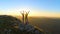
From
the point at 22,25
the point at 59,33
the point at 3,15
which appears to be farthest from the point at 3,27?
the point at 59,33

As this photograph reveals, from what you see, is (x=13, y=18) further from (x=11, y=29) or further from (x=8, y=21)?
(x=11, y=29)

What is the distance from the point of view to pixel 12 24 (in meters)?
11.4

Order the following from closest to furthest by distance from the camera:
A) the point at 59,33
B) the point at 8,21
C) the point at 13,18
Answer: the point at 8,21 → the point at 13,18 → the point at 59,33

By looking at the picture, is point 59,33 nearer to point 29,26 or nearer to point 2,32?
point 29,26

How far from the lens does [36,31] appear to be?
1070cm

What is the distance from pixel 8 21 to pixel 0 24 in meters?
0.87

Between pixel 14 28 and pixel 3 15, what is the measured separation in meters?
3.02

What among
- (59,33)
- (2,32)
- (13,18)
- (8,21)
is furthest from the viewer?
(59,33)

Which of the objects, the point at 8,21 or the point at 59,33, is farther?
the point at 59,33

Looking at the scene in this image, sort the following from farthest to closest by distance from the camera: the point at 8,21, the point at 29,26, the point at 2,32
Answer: the point at 8,21 → the point at 29,26 → the point at 2,32

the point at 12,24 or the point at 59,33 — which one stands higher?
the point at 12,24

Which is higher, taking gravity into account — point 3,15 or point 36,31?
point 3,15

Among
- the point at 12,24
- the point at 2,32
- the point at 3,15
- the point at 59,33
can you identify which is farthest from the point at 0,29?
the point at 59,33

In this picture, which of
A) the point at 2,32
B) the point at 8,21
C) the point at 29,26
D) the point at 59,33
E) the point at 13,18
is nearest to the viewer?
the point at 2,32
